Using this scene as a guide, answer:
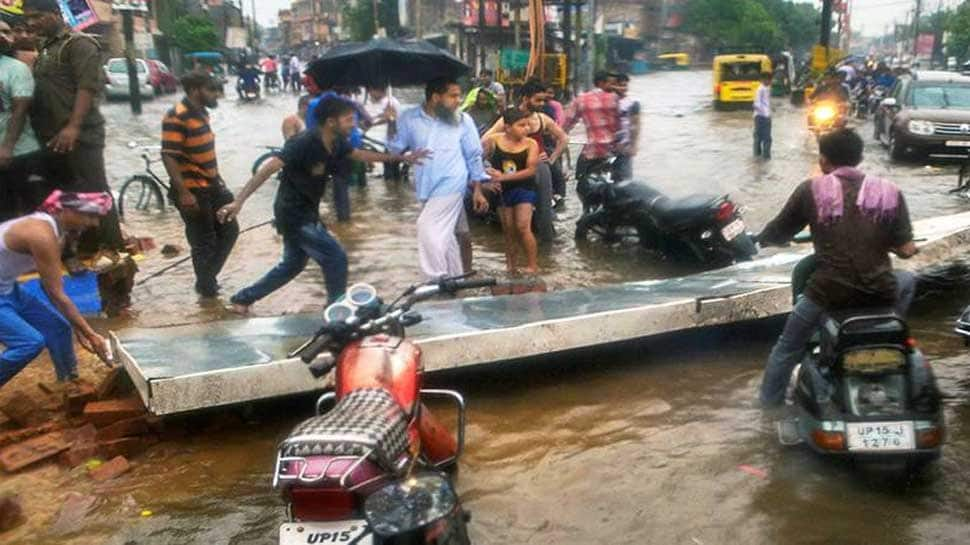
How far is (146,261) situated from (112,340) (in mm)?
4096

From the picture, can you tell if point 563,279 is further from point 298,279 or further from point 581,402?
point 581,402

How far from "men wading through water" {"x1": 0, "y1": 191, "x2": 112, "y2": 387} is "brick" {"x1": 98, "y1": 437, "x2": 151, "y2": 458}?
1.90ft

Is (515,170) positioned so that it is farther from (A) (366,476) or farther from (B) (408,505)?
(B) (408,505)

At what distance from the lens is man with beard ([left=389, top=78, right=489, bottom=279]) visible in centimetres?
670

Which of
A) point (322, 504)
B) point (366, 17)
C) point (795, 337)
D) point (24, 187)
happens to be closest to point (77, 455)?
point (322, 504)

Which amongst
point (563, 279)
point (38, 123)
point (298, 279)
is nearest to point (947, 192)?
point (563, 279)

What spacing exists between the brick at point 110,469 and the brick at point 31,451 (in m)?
0.29

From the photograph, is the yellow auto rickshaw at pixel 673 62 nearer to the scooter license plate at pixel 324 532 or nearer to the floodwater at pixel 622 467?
the floodwater at pixel 622 467

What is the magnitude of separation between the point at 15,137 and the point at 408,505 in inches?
193

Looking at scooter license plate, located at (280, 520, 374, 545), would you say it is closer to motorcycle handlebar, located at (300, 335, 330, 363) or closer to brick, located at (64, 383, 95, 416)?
motorcycle handlebar, located at (300, 335, 330, 363)

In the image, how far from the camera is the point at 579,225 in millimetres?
9781

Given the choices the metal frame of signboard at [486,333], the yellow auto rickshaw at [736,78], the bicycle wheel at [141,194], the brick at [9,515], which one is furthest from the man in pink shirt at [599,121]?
the yellow auto rickshaw at [736,78]

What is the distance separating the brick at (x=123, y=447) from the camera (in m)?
4.58

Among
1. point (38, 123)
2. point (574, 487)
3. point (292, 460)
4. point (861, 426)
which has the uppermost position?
point (38, 123)
